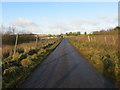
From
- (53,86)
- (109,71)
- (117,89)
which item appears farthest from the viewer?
(109,71)

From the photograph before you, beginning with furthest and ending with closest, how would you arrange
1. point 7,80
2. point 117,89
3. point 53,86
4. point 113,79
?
point 7,80 → point 113,79 → point 53,86 → point 117,89

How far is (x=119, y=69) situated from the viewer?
314 inches

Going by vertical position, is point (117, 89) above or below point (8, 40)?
below

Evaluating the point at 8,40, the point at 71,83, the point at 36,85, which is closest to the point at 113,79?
the point at 71,83

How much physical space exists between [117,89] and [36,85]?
3234 mm

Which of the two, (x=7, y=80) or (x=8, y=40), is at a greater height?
(x=8, y=40)

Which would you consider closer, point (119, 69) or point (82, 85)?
point (82, 85)

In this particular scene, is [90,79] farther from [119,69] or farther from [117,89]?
[119,69]

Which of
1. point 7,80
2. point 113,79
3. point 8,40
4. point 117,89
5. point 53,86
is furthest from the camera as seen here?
point 8,40

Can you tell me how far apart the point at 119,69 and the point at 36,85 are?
515cm

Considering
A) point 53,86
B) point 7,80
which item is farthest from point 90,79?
point 7,80

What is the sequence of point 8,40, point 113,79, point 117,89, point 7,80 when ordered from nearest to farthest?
point 117,89, point 113,79, point 7,80, point 8,40

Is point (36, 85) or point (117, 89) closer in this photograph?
point (117, 89)

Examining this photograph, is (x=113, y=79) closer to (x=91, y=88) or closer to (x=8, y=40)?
(x=91, y=88)
